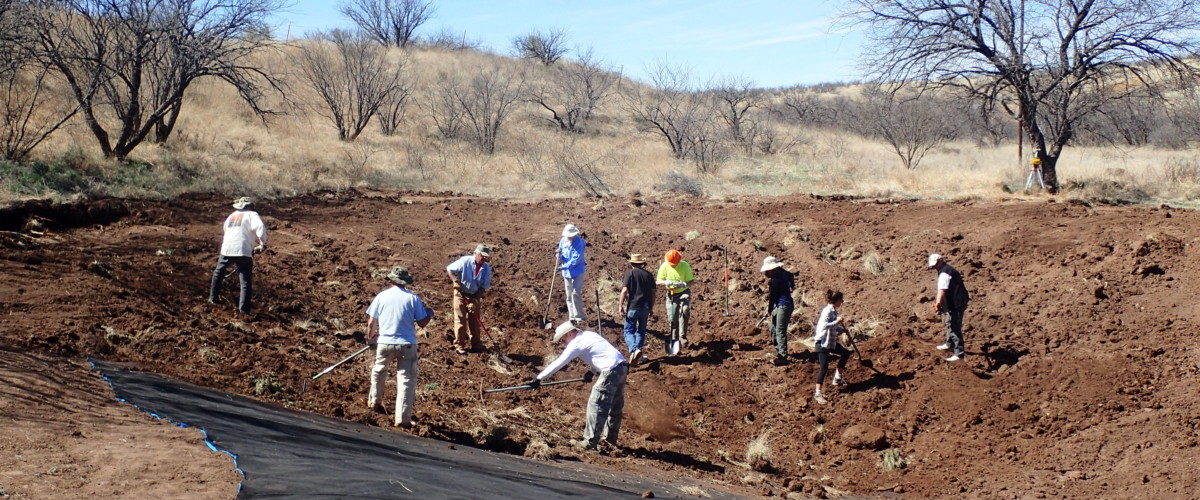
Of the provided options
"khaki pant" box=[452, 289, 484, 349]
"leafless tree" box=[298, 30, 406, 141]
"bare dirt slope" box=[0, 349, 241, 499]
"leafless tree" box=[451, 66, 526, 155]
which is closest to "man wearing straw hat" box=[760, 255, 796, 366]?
"khaki pant" box=[452, 289, 484, 349]

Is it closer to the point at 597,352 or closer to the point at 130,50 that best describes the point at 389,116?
the point at 130,50

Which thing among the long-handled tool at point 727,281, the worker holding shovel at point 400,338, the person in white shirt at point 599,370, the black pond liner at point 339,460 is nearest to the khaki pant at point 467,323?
the worker holding shovel at point 400,338

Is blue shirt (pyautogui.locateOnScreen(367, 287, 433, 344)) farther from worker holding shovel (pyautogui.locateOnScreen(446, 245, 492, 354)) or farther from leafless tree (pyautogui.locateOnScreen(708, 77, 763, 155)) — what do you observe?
leafless tree (pyautogui.locateOnScreen(708, 77, 763, 155))

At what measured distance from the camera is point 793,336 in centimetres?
1259

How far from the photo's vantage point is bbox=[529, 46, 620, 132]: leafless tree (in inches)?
1556

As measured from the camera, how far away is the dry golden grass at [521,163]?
18.6m

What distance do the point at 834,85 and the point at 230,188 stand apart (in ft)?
205

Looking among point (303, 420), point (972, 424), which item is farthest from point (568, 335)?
point (972, 424)

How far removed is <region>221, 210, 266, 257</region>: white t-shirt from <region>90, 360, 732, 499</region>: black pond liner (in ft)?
8.41

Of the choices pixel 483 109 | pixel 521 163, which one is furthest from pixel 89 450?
pixel 483 109

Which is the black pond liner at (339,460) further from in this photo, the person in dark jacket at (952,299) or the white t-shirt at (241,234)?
the person in dark jacket at (952,299)

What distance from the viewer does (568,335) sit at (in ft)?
27.4

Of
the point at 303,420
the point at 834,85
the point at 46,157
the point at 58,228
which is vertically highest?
the point at 834,85

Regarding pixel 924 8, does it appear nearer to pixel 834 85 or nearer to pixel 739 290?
pixel 739 290
